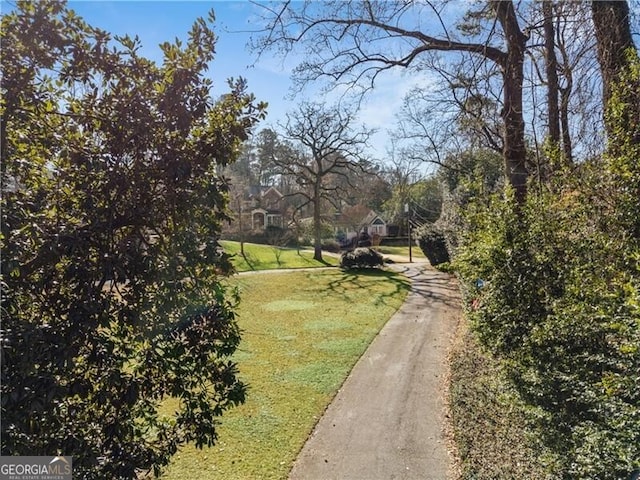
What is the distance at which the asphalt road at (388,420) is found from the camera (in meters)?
4.77

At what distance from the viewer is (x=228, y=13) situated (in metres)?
4.61

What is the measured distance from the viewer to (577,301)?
3664 mm

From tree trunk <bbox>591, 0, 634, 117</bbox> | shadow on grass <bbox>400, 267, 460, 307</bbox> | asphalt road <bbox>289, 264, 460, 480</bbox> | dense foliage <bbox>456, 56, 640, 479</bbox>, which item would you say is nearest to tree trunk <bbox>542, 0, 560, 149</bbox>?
tree trunk <bbox>591, 0, 634, 117</bbox>

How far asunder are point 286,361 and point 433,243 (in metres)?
14.7

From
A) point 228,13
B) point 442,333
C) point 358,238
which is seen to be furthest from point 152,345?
point 358,238

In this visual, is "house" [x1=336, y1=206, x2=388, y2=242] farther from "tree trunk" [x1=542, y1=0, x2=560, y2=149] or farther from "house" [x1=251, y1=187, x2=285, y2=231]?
"tree trunk" [x1=542, y1=0, x2=560, y2=149]

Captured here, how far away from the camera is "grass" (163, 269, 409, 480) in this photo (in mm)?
5031

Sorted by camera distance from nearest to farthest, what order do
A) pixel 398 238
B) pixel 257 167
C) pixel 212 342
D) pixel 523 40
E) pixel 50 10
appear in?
pixel 50 10
pixel 212 342
pixel 523 40
pixel 398 238
pixel 257 167

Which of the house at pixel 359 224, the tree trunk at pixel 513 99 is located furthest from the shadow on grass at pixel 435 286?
the house at pixel 359 224

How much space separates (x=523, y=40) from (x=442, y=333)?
7449 millimetres

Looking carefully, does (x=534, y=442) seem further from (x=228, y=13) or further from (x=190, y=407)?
(x=228, y=13)

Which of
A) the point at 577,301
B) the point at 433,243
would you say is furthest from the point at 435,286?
the point at 577,301

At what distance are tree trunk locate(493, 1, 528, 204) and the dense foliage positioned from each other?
2.04m

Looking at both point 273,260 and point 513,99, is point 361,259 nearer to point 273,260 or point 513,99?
point 273,260
